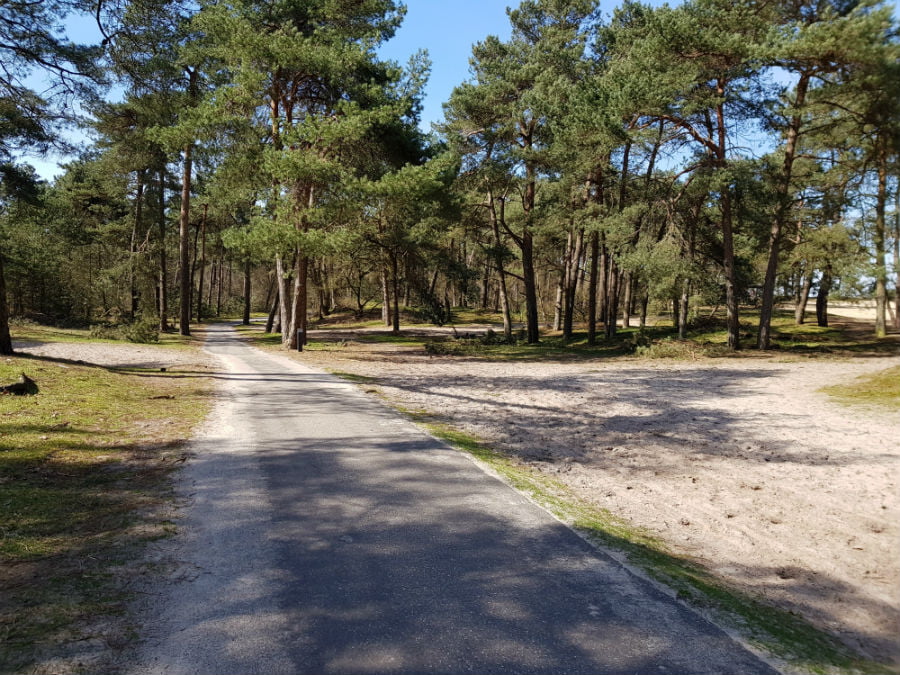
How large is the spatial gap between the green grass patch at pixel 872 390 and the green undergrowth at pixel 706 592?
9.05m

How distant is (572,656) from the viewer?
2.78 m

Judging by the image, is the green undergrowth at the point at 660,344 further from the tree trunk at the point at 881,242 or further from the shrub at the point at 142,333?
the shrub at the point at 142,333

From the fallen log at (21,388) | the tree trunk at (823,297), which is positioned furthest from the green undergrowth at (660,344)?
the fallen log at (21,388)

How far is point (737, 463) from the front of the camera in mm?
7453

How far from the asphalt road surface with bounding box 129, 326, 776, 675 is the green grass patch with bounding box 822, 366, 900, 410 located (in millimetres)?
10072

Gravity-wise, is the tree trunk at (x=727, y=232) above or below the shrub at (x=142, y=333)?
above

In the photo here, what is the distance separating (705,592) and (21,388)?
10654 mm

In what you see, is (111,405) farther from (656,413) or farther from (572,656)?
(656,413)

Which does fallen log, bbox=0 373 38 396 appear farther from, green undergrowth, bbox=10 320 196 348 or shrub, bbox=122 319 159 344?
shrub, bbox=122 319 159 344

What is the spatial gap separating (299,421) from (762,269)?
3795cm

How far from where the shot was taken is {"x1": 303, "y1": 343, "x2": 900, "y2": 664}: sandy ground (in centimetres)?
436

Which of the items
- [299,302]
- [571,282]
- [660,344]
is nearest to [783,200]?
[660,344]

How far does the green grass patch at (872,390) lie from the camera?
11.0 m

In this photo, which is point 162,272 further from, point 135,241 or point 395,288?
point 395,288
